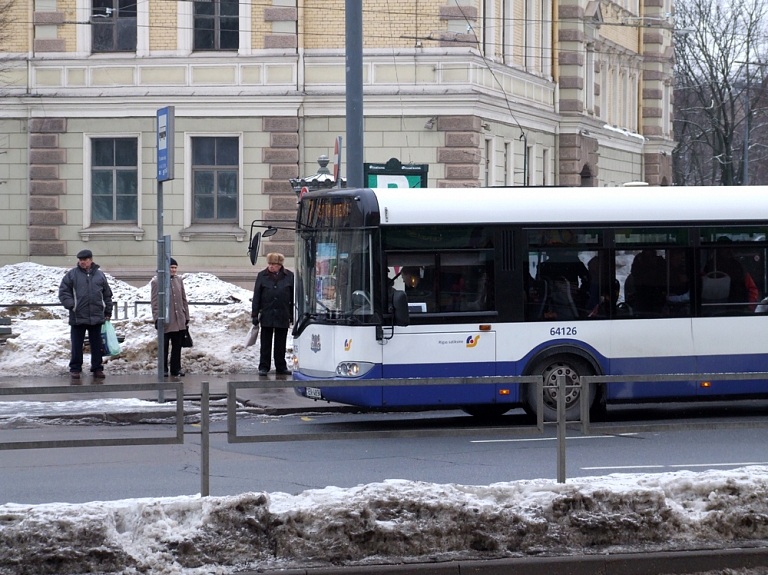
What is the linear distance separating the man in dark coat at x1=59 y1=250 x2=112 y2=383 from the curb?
11.5m

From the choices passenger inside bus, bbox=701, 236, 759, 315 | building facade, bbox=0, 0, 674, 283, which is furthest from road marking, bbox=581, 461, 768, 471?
building facade, bbox=0, 0, 674, 283

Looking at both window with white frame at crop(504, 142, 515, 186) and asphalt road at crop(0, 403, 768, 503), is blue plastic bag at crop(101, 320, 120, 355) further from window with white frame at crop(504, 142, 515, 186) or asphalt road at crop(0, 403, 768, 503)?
window with white frame at crop(504, 142, 515, 186)

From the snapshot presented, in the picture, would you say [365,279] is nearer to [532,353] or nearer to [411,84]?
[532,353]

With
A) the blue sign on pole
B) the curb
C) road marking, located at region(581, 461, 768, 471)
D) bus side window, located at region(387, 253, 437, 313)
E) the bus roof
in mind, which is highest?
the blue sign on pole

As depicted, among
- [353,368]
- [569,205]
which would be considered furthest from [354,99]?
[353,368]

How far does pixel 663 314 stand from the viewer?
13.3 meters

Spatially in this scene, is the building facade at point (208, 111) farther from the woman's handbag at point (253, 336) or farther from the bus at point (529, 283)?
the bus at point (529, 283)

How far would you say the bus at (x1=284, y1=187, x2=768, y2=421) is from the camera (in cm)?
1276

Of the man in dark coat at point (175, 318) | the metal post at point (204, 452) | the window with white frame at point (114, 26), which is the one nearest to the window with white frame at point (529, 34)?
the window with white frame at point (114, 26)

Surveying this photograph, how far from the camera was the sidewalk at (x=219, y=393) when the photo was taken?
676 centimetres

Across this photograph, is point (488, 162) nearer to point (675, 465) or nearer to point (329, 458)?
point (675, 465)

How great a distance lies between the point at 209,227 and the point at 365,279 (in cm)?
1506

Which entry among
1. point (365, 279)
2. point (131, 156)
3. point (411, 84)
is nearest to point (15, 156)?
point (131, 156)

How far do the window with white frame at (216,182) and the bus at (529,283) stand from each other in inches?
547
